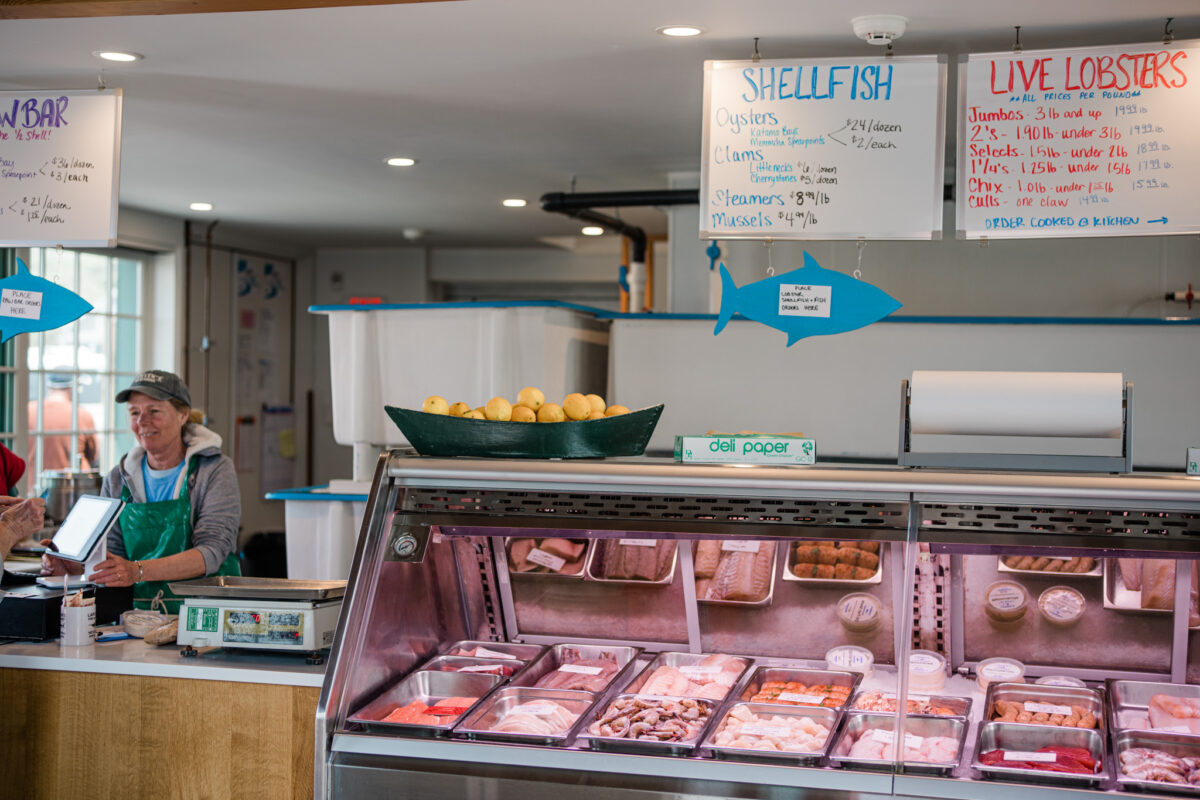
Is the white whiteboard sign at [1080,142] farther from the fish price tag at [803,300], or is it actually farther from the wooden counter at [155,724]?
the wooden counter at [155,724]

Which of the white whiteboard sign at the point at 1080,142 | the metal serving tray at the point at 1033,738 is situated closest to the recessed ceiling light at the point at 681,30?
the white whiteboard sign at the point at 1080,142

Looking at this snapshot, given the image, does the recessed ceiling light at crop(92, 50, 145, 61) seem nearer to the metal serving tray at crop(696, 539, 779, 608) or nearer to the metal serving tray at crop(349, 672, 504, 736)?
the metal serving tray at crop(349, 672, 504, 736)

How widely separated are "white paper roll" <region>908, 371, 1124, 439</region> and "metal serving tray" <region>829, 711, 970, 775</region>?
0.62 m

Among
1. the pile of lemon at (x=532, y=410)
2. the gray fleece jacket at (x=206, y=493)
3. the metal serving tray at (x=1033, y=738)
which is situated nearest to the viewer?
the metal serving tray at (x=1033, y=738)

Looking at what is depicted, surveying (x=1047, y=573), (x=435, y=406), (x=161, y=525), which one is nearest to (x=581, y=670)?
(x=435, y=406)

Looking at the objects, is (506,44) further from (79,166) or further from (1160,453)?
(1160,453)

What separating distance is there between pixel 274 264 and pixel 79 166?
556cm

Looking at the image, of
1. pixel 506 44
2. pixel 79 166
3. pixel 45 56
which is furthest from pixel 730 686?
pixel 45 56

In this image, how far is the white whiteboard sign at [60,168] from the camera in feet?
13.2

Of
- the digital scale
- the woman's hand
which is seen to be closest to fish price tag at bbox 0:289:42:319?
the woman's hand

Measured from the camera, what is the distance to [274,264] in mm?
9523

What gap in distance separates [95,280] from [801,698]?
21.7ft

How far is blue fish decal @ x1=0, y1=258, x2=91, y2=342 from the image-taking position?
→ 382 centimetres

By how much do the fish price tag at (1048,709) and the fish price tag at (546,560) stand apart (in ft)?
3.85
